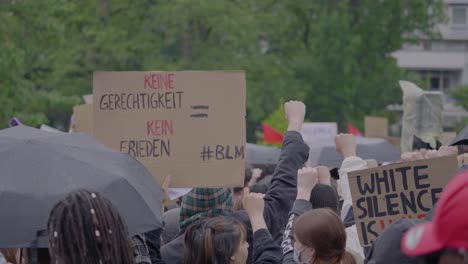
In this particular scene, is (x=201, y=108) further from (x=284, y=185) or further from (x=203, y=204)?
(x=284, y=185)

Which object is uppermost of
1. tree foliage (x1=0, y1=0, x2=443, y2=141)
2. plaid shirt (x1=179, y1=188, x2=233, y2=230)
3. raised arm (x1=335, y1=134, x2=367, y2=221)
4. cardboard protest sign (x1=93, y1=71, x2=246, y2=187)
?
tree foliage (x1=0, y1=0, x2=443, y2=141)

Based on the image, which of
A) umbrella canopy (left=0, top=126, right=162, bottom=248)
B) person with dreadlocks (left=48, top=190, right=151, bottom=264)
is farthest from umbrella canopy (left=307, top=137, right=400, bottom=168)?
person with dreadlocks (left=48, top=190, right=151, bottom=264)

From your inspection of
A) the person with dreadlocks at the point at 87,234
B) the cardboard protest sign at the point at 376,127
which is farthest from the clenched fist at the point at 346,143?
the cardboard protest sign at the point at 376,127

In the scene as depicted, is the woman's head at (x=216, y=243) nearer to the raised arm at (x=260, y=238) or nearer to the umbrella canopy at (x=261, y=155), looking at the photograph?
the raised arm at (x=260, y=238)

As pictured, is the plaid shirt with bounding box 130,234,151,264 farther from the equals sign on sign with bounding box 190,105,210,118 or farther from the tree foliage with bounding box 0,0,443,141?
the tree foliage with bounding box 0,0,443,141

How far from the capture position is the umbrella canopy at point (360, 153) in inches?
483

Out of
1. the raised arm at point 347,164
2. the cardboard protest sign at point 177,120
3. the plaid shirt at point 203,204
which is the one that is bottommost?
the plaid shirt at point 203,204

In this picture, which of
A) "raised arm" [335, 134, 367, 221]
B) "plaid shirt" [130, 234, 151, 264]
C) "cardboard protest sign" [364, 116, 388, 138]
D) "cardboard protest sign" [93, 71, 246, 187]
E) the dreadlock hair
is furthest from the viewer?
"cardboard protest sign" [364, 116, 388, 138]

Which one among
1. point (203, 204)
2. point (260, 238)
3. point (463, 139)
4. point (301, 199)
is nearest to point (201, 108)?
point (203, 204)

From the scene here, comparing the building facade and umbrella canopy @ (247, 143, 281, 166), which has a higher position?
the building facade

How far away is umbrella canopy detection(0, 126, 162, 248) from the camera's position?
4.05 meters

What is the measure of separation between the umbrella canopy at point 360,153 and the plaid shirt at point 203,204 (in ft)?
20.0

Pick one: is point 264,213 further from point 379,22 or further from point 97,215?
point 379,22

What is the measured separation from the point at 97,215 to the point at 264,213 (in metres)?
2.21
